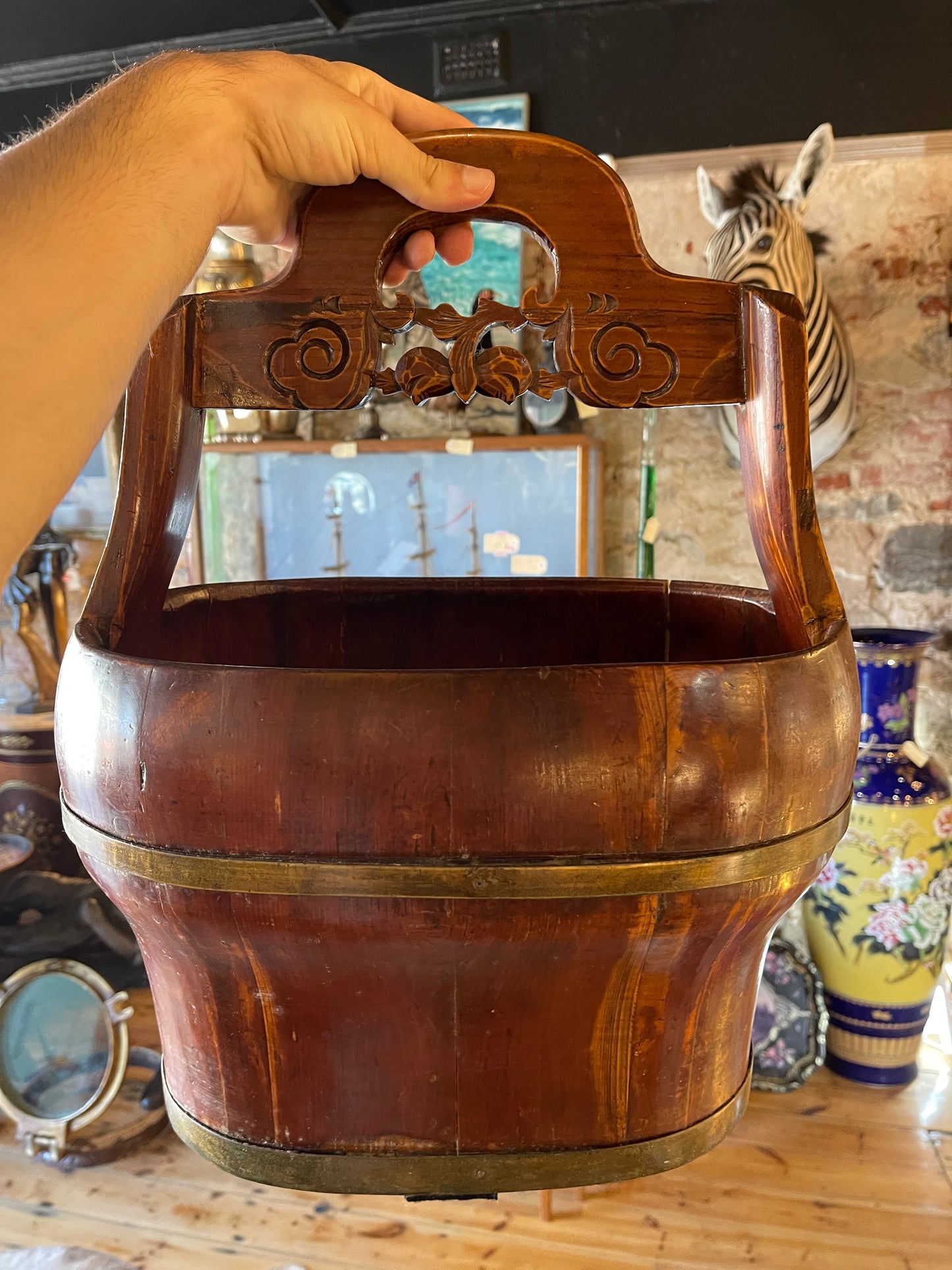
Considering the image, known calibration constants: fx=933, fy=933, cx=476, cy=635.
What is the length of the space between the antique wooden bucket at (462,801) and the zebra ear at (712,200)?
7.69ft

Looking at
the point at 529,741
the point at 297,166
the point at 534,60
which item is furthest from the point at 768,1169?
the point at 534,60

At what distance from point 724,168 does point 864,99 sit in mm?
413

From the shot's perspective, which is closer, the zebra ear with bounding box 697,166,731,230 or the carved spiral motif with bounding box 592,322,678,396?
the carved spiral motif with bounding box 592,322,678,396

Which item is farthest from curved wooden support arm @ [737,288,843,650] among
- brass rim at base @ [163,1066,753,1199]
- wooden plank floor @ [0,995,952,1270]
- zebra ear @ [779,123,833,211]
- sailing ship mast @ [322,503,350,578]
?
sailing ship mast @ [322,503,350,578]

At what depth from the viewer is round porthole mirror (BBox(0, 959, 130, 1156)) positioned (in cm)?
217

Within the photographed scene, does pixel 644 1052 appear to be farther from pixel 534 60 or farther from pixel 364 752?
pixel 534 60

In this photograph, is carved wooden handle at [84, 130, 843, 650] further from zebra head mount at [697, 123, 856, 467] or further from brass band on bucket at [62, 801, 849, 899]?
zebra head mount at [697, 123, 856, 467]

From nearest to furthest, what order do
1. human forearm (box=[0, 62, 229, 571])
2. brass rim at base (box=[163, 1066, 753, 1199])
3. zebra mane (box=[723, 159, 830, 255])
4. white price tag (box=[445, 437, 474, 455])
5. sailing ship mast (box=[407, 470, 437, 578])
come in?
1. human forearm (box=[0, 62, 229, 571])
2. brass rim at base (box=[163, 1066, 753, 1199])
3. zebra mane (box=[723, 159, 830, 255])
4. white price tag (box=[445, 437, 474, 455])
5. sailing ship mast (box=[407, 470, 437, 578])

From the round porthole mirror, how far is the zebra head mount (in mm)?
2222

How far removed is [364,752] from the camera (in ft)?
1.48

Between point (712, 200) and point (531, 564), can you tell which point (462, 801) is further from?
point (712, 200)

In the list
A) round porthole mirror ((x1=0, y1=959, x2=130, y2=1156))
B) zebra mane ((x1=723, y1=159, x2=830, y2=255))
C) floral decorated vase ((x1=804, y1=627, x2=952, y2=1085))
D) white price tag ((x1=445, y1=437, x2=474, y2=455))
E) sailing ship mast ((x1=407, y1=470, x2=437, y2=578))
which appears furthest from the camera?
sailing ship mast ((x1=407, y1=470, x2=437, y2=578))

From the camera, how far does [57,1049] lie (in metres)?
2.21

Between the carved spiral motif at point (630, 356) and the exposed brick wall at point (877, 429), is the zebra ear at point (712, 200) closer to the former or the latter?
the exposed brick wall at point (877, 429)
